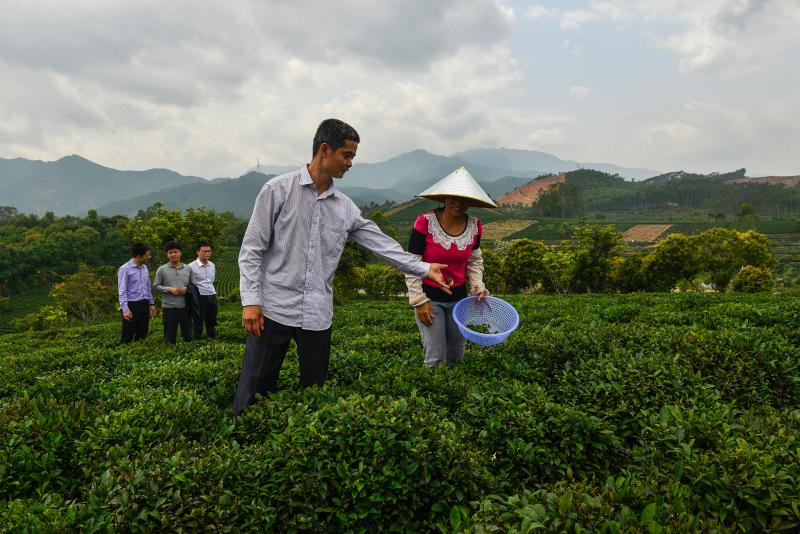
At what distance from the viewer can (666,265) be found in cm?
4019

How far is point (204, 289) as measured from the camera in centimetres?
892

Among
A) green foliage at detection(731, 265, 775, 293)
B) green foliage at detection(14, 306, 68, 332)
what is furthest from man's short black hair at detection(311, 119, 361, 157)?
green foliage at detection(14, 306, 68, 332)

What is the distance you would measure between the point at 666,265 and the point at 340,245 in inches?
1760

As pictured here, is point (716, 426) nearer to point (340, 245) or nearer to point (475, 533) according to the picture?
point (475, 533)

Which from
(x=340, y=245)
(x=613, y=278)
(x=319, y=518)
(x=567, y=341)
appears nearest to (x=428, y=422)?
(x=319, y=518)

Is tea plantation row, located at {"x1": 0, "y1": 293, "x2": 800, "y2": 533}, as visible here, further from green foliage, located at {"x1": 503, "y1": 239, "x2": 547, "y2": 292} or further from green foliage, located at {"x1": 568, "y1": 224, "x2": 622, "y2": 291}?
green foliage, located at {"x1": 503, "y1": 239, "x2": 547, "y2": 292}

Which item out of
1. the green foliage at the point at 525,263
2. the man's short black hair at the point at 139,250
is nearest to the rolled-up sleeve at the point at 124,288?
the man's short black hair at the point at 139,250

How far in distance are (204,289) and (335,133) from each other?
273 inches

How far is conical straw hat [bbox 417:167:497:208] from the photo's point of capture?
3.84m

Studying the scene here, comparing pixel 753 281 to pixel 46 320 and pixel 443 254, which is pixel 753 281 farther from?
pixel 46 320

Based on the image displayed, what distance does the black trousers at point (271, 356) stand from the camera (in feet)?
10.8

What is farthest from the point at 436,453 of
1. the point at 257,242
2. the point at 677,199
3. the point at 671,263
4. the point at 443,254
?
the point at 677,199

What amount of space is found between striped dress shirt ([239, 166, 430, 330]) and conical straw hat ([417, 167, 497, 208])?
3.31 feet

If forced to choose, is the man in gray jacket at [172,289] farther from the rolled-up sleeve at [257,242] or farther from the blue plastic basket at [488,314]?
the blue plastic basket at [488,314]
